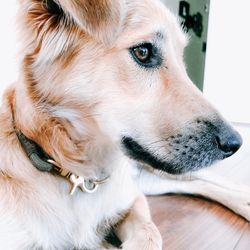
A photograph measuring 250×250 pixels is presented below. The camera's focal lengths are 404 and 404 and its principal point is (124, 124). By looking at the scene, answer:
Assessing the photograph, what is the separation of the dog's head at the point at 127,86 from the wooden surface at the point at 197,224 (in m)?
0.41

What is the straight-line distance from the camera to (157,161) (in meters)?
1.14

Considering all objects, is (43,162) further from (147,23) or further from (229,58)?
(229,58)

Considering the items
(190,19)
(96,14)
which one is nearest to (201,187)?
(96,14)

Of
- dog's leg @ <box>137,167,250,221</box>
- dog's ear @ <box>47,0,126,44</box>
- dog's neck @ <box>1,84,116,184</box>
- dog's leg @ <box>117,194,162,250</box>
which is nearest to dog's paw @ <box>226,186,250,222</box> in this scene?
dog's leg @ <box>137,167,250,221</box>

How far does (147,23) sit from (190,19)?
10.1 ft

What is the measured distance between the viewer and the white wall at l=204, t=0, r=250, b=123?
311cm

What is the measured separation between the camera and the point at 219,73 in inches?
128

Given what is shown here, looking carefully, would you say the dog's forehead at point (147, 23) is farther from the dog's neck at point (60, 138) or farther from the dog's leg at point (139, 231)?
the dog's leg at point (139, 231)

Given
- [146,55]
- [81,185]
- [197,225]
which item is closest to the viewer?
[146,55]

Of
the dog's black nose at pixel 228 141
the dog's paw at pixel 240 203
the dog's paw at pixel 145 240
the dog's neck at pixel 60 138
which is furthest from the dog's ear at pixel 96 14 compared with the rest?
the dog's paw at pixel 240 203

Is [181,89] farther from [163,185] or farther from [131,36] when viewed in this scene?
[163,185]

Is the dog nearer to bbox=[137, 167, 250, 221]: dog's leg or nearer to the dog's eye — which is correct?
the dog's eye

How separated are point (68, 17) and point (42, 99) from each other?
24 centimetres

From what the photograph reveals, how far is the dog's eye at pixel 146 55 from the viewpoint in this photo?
110cm
